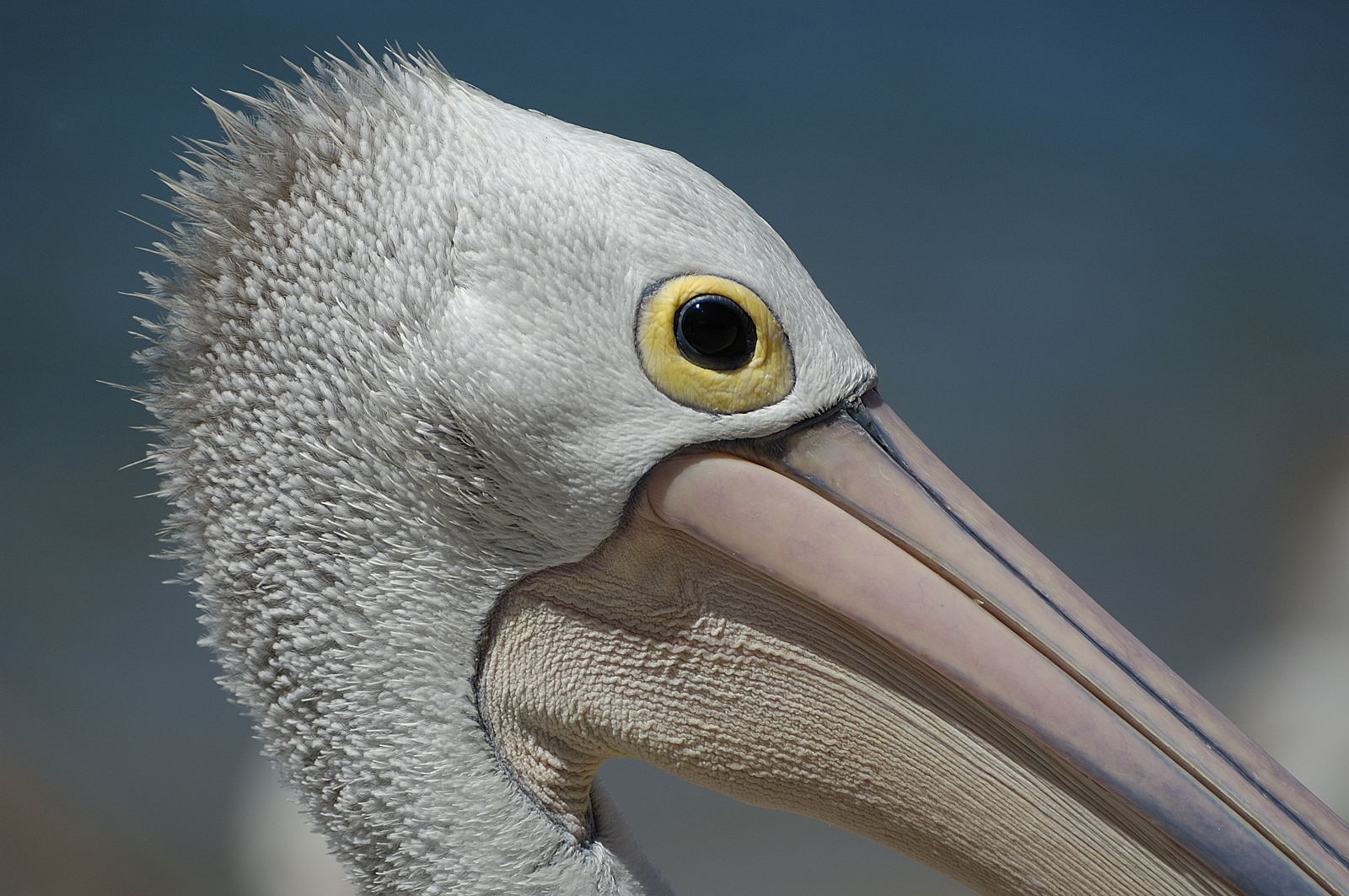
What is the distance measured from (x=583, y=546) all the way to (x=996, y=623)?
370mm

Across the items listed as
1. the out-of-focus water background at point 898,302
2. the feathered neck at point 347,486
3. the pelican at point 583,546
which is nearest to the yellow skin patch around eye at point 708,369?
the pelican at point 583,546

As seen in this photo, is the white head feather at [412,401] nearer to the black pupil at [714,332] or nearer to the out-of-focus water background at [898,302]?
the black pupil at [714,332]

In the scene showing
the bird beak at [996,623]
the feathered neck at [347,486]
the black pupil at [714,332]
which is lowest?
the feathered neck at [347,486]

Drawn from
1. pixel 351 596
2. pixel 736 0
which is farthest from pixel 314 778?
pixel 736 0

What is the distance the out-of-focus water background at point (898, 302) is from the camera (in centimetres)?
314

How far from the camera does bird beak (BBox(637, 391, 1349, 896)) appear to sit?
33.7 inches

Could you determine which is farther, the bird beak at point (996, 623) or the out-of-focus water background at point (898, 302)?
the out-of-focus water background at point (898, 302)

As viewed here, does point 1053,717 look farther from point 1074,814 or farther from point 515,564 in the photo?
point 515,564

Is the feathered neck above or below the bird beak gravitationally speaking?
below

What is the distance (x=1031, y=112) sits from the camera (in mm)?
4223

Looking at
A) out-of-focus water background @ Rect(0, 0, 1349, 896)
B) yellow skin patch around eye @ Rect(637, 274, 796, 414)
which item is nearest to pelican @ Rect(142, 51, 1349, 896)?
yellow skin patch around eye @ Rect(637, 274, 796, 414)

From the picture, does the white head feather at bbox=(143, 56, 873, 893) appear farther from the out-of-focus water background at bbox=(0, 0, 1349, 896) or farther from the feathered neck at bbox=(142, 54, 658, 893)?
the out-of-focus water background at bbox=(0, 0, 1349, 896)

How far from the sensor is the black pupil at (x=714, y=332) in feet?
3.03

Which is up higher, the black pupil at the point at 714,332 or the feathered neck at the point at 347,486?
the black pupil at the point at 714,332
